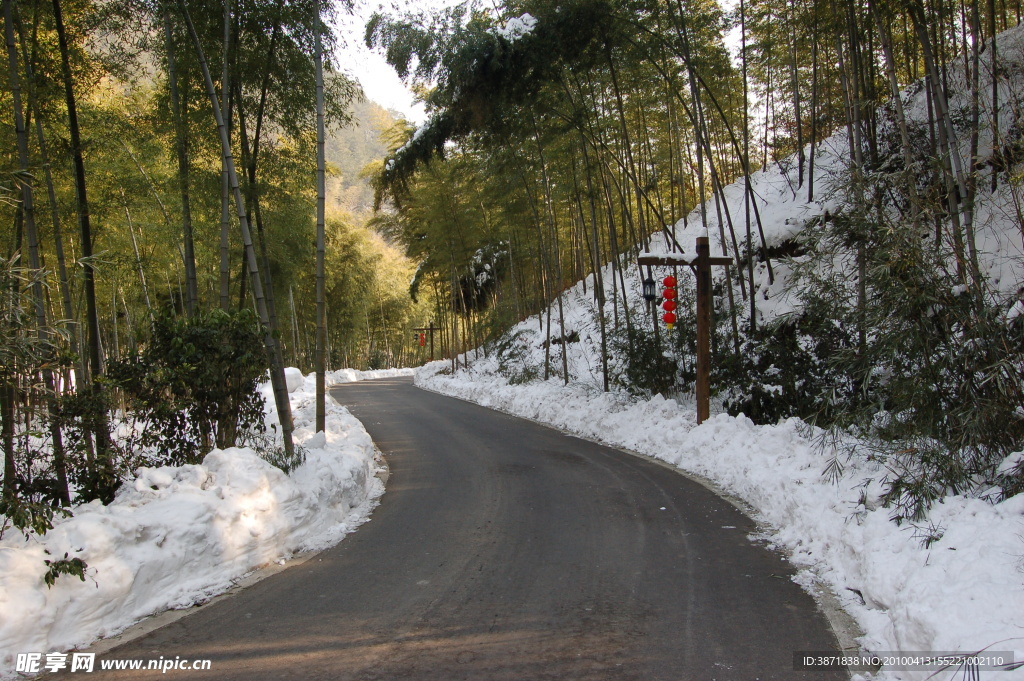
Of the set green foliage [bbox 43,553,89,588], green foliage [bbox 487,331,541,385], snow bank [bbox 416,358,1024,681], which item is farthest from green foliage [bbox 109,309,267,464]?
green foliage [bbox 487,331,541,385]

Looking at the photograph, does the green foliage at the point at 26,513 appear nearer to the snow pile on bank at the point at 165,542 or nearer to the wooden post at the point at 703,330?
the snow pile on bank at the point at 165,542

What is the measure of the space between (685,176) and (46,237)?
1887cm

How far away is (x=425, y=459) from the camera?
874 centimetres

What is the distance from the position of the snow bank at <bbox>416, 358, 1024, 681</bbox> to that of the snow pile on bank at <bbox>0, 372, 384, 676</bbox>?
12.0ft

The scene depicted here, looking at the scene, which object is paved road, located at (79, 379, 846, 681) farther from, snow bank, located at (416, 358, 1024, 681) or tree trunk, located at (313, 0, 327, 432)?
tree trunk, located at (313, 0, 327, 432)

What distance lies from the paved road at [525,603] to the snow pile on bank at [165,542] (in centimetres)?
28

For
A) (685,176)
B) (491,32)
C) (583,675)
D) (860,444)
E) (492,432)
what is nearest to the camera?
(583,675)

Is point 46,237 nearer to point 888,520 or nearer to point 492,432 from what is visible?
point 492,432

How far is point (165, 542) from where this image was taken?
3.82 meters

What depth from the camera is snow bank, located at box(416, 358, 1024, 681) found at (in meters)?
2.66

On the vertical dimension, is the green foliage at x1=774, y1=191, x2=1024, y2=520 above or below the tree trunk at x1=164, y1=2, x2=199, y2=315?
below

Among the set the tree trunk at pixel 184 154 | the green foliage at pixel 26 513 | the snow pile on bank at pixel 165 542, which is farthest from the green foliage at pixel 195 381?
the green foliage at pixel 26 513

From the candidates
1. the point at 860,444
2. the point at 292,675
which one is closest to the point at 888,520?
the point at 860,444

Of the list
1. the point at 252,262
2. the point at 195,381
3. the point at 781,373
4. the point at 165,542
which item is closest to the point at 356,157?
the point at 781,373
